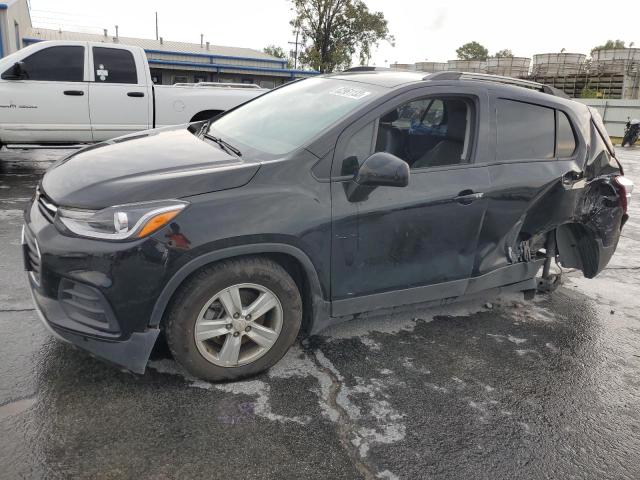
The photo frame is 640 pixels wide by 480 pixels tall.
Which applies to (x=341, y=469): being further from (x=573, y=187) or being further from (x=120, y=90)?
(x=120, y=90)

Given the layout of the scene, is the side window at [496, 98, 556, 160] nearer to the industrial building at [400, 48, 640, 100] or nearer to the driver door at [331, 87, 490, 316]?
the driver door at [331, 87, 490, 316]

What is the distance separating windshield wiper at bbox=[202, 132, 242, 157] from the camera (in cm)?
312

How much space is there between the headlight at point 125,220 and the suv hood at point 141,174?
0.14 feet

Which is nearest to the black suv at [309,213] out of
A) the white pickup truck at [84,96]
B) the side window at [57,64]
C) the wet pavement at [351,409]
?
the wet pavement at [351,409]

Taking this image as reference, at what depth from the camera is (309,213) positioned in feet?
9.24

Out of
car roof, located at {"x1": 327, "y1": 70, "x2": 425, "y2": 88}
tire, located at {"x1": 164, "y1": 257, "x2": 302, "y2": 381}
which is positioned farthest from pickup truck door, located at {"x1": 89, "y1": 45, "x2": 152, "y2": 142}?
tire, located at {"x1": 164, "y1": 257, "x2": 302, "y2": 381}

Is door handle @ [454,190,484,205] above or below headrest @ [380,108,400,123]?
below

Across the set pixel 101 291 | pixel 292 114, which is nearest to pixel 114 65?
pixel 292 114

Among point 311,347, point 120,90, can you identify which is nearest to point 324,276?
point 311,347

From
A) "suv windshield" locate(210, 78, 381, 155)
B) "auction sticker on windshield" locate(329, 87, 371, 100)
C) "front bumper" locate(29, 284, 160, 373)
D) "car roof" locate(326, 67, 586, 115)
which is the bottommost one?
"front bumper" locate(29, 284, 160, 373)

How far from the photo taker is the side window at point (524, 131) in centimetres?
355

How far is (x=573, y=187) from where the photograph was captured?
385cm

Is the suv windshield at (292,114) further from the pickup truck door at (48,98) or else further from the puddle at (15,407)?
the pickup truck door at (48,98)

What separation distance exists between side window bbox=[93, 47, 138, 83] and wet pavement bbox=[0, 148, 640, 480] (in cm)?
529
